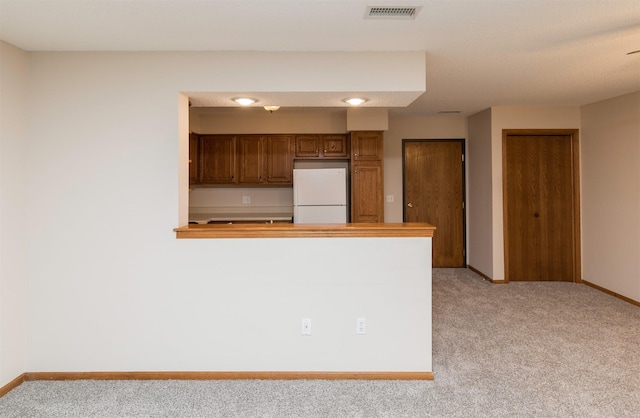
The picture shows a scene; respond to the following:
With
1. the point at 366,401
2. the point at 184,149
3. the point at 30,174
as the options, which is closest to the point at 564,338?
the point at 366,401

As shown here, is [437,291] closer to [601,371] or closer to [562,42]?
[601,371]

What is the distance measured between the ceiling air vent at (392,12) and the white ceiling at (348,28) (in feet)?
0.13

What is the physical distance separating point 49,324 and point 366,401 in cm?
221

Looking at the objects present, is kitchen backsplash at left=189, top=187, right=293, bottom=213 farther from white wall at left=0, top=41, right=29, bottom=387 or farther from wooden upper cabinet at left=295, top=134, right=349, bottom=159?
white wall at left=0, top=41, right=29, bottom=387

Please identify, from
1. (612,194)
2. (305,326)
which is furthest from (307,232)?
(612,194)

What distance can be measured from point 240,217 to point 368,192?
6.02 feet

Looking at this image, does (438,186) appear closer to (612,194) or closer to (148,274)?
(612,194)

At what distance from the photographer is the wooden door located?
19.1 feet

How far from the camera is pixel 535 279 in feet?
17.0

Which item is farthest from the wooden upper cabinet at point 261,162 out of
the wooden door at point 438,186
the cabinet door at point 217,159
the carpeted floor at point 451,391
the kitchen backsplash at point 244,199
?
the carpeted floor at point 451,391

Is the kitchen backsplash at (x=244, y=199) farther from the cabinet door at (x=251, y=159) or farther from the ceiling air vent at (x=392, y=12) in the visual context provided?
the ceiling air vent at (x=392, y=12)

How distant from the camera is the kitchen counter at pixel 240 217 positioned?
518 cm

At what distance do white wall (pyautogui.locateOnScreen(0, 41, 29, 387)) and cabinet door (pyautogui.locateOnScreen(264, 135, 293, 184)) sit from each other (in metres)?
3.01

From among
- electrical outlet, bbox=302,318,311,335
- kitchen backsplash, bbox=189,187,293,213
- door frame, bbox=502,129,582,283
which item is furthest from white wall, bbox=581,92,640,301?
kitchen backsplash, bbox=189,187,293,213
